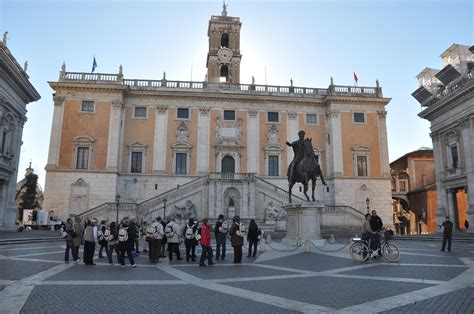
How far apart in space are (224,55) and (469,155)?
30.1m

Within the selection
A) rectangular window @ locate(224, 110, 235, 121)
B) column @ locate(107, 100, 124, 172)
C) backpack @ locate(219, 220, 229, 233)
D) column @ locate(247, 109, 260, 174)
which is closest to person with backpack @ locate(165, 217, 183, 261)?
backpack @ locate(219, 220, 229, 233)

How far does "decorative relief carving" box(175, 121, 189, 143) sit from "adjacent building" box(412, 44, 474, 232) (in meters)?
22.7

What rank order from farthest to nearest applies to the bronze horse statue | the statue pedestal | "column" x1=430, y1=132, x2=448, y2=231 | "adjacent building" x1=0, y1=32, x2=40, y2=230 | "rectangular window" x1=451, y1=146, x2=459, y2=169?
1. "column" x1=430, y1=132, x2=448, y2=231
2. "rectangular window" x1=451, y1=146, x2=459, y2=169
3. "adjacent building" x1=0, y1=32, x2=40, y2=230
4. the bronze horse statue
5. the statue pedestal

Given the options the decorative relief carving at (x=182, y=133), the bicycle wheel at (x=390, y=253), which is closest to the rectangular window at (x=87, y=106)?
the decorative relief carving at (x=182, y=133)

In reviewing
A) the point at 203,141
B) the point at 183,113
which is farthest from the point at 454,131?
the point at 183,113

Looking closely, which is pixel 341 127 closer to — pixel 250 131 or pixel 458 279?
pixel 250 131

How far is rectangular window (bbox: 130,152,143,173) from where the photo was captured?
117 feet

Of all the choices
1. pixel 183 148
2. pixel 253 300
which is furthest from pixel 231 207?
pixel 253 300

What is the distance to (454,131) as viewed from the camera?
30.5 m

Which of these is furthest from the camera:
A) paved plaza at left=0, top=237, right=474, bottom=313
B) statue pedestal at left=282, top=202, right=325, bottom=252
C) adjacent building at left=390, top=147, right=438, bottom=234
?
adjacent building at left=390, top=147, right=438, bottom=234

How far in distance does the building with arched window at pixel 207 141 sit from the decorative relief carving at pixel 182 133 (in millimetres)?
107

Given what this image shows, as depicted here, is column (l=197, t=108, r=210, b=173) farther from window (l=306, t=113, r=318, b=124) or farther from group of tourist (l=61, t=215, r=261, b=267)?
group of tourist (l=61, t=215, r=261, b=267)

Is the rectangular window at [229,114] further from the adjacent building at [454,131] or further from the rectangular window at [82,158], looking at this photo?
the adjacent building at [454,131]

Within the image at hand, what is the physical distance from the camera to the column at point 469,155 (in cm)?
2705
